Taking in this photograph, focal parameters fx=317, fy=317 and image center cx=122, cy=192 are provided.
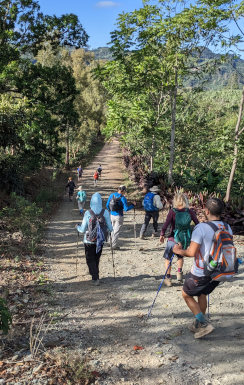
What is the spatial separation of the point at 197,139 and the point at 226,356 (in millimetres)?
17167

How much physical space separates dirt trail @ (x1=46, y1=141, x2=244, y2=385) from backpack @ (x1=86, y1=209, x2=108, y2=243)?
3.58 ft

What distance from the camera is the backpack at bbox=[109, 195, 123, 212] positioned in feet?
27.7

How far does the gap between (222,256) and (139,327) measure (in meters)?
1.88

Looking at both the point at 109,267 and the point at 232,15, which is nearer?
the point at 109,267

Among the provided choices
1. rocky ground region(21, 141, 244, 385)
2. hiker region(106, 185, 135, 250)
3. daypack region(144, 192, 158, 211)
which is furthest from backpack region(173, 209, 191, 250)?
daypack region(144, 192, 158, 211)

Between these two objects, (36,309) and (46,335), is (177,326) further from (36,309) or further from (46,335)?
(36,309)

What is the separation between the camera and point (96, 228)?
5.93 meters

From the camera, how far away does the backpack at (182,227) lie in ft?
17.9

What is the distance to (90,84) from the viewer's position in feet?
123

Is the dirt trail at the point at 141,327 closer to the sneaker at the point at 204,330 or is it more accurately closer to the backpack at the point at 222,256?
the sneaker at the point at 204,330

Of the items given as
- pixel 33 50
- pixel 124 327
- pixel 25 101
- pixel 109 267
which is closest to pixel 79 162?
pixel 33 50

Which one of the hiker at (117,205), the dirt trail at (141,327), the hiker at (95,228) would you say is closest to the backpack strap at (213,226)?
the dirt trail at (141,327)

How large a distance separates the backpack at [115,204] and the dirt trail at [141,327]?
4.44 ft

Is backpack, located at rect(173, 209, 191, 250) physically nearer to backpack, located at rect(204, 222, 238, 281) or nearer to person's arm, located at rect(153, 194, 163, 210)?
backpack, located at rect(204, 222, 238, 281)
